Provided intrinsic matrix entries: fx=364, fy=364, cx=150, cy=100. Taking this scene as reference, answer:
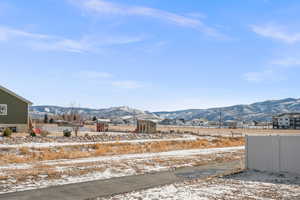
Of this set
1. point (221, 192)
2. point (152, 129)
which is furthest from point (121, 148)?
point (152, 129)

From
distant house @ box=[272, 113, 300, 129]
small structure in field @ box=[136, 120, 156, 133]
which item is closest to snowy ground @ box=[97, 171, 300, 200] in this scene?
small structure in field @ box=[136, 120, 156, 133]

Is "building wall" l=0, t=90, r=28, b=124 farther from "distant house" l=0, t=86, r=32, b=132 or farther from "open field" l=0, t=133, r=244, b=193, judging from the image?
"open field" l=0, t=133, r=244, b=193

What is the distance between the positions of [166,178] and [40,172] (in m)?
4.87

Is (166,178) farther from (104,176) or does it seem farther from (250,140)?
(250,140)

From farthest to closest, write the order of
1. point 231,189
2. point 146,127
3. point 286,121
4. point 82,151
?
point 286,121 < point 146,127 < point 82,151 < point 231,189

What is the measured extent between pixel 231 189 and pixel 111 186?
3.82 metres

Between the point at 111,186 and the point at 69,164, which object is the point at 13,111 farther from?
the point at 111,186

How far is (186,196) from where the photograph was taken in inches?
407

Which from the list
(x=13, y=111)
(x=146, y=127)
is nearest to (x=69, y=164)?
(x=13, y=111)

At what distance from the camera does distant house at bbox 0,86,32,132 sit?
125 feet

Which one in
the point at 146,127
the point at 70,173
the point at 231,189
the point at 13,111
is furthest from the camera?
the point at 146,127

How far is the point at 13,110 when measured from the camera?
38.9 metres

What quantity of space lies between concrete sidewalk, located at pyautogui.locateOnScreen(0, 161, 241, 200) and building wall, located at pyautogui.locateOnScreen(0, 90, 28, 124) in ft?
90.8

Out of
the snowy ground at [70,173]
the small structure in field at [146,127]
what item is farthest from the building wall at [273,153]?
the small structure in field at [146,127]
